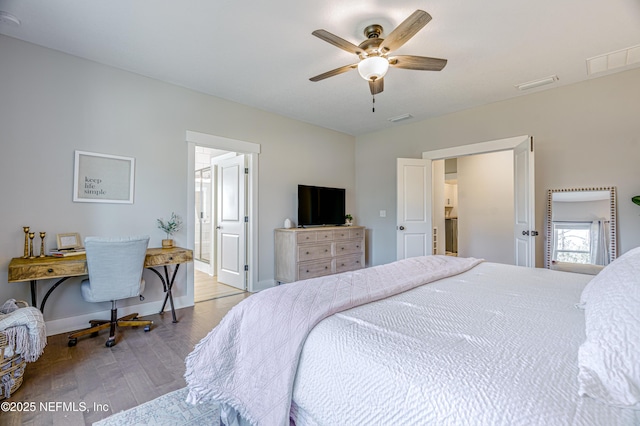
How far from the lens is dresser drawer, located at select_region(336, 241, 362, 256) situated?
460 centimetres

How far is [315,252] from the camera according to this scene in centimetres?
425

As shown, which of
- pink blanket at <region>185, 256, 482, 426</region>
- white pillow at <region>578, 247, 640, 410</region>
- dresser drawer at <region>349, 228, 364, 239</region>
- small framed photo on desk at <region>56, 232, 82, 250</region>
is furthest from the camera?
dresser drawer at <region>349, 228, 364, 239</region>

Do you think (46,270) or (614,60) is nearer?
(46,270)

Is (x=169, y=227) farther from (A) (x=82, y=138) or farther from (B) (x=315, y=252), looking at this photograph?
(B) (x=315, y=252)

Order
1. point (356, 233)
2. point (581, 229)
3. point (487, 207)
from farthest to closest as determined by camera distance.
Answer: point (487, 207)
point (356, 233)
point (581, 229)

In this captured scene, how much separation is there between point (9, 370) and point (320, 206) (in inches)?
146

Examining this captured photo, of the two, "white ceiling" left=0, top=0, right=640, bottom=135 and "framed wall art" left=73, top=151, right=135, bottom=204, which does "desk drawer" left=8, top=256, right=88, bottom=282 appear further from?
"white ceiling" left=0, top=0, right=640, bottom=135

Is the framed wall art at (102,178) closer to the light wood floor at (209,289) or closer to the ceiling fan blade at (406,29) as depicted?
the light wood floor at (209,289)

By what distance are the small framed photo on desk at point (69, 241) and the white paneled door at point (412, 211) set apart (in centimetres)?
393

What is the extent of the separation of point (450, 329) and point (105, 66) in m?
3.82

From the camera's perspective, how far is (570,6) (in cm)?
213

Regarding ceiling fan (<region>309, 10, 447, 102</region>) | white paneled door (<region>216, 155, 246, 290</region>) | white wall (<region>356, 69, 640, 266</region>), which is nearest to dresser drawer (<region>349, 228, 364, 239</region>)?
white wall (<region>356, 69, 640, 266</region>)

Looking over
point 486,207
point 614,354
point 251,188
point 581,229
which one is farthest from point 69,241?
point 486,207

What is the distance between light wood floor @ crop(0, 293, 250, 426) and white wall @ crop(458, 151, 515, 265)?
484 centimetres
